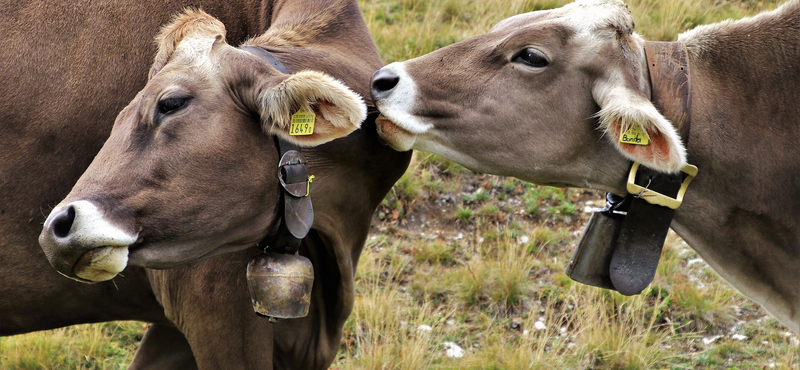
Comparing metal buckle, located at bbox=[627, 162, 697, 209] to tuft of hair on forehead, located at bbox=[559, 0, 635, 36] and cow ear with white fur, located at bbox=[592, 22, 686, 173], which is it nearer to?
cow ear with white fur, located at bbox=[592, 22, 686, 173]

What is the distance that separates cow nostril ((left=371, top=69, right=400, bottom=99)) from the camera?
3176mm

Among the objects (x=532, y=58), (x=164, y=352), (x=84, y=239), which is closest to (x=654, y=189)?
(x=532, y=58)

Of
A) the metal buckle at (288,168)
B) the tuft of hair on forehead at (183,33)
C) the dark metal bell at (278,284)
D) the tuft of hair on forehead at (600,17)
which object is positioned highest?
the tuft of hair on forehead at (600,17)

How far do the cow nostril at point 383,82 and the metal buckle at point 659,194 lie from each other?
1073mm

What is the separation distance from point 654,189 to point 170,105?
199cm

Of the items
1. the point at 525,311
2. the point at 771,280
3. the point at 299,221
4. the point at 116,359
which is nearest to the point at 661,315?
the point at 525,311

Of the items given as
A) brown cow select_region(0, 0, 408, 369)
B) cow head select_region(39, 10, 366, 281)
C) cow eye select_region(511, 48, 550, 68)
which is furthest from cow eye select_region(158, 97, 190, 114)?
cow eye select_region(511, 48, 550, 68)

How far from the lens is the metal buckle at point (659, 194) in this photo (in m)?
3.24

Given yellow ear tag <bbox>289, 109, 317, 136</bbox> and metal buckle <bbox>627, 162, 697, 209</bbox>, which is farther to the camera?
metal buckle <bbox>627, 162, 697, 209</bbox>

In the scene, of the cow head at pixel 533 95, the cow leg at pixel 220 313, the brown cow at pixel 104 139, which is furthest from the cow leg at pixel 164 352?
the cow head at pixel 533 95

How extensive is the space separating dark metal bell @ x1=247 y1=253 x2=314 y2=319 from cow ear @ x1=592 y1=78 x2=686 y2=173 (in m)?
1.39

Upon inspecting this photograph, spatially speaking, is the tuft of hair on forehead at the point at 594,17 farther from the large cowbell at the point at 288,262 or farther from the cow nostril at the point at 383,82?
the large cowbell at the point at 288,262

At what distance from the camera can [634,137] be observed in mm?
3154

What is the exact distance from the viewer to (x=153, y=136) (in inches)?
113
